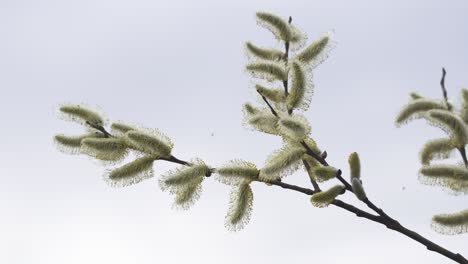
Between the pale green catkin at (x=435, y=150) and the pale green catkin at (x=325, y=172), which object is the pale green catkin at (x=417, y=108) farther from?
the pale green catkin at (x=325, y=172)

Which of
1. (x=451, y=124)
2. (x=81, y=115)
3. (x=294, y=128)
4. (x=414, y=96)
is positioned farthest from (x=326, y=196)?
(x=81, y=115)

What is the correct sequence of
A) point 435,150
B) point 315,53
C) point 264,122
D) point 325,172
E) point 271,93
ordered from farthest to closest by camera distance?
point 315,53, point 271,93, point 435,150, point 264,122, point 325,172

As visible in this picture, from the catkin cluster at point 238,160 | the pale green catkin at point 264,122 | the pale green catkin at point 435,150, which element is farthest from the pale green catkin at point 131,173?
the pale green catkin at point 435,150

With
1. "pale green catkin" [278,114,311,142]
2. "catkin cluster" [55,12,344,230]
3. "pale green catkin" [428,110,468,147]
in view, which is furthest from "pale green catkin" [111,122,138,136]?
"pale green catkin" [428,110,468,147]

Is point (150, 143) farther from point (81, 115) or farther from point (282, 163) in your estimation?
point (282, 163)

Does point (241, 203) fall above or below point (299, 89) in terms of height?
below
